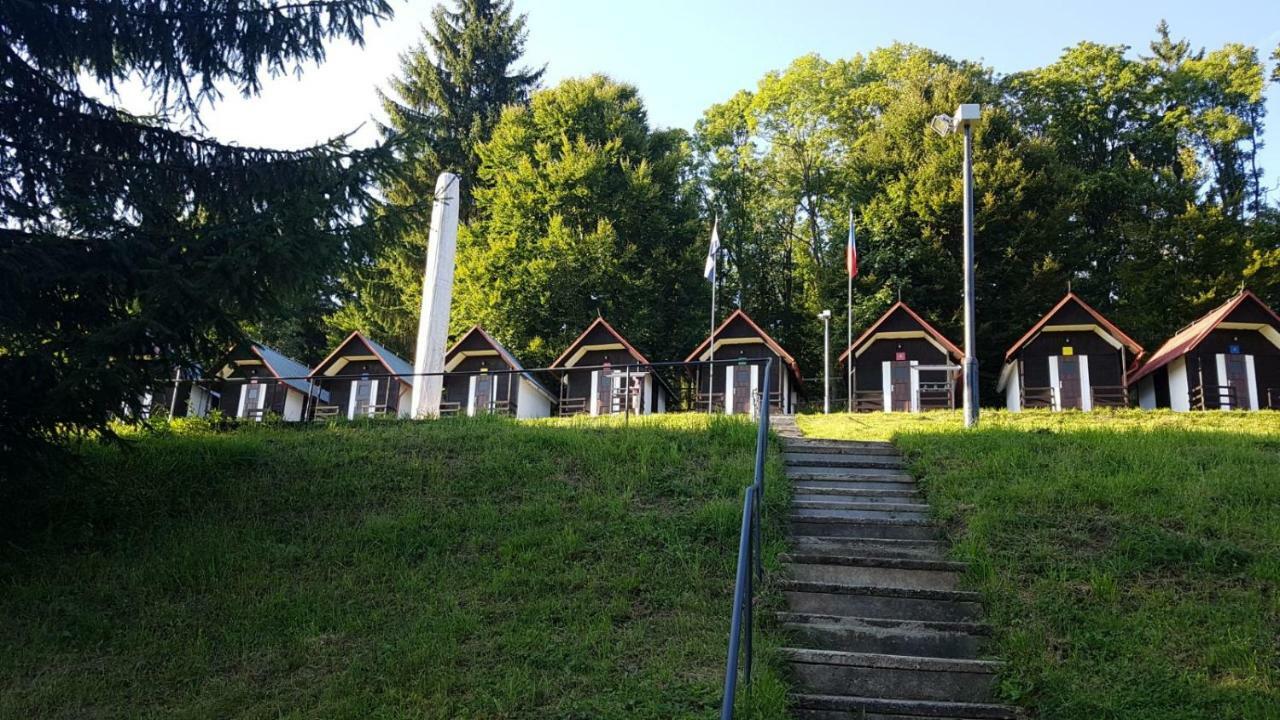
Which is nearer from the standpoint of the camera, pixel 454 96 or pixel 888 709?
pixel 888 709

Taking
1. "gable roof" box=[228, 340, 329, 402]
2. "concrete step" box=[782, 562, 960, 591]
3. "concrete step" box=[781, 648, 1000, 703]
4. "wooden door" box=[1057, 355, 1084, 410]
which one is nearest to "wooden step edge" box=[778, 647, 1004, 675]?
"concrete step" box=[781, 648, 1000, 703]

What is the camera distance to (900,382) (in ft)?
84.3

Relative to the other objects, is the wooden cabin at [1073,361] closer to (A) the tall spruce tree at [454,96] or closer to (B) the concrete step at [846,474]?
(B) the concrete step at [846,474]

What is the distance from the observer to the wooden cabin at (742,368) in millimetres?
25344

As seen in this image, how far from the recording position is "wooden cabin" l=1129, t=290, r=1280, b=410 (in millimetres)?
23094

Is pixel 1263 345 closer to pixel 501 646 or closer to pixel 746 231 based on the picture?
pixel 746 231

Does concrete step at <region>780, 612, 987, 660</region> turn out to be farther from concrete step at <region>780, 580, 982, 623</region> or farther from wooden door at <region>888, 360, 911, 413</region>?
wooden door at <region>888, 360, 911, 413</region>

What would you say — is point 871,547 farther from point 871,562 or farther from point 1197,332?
point 1197,332

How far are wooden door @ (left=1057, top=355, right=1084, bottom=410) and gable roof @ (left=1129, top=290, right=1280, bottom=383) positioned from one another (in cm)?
250

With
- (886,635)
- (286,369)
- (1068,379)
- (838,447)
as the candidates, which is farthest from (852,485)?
(286,369)

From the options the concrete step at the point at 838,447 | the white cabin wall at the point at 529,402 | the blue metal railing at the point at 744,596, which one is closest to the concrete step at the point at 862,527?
the blue metal railing at the point at 744,596

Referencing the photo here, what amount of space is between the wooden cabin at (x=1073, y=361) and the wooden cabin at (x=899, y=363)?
1.97 m

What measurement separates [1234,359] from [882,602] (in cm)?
2173

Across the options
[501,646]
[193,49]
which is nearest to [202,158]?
[193,49]
